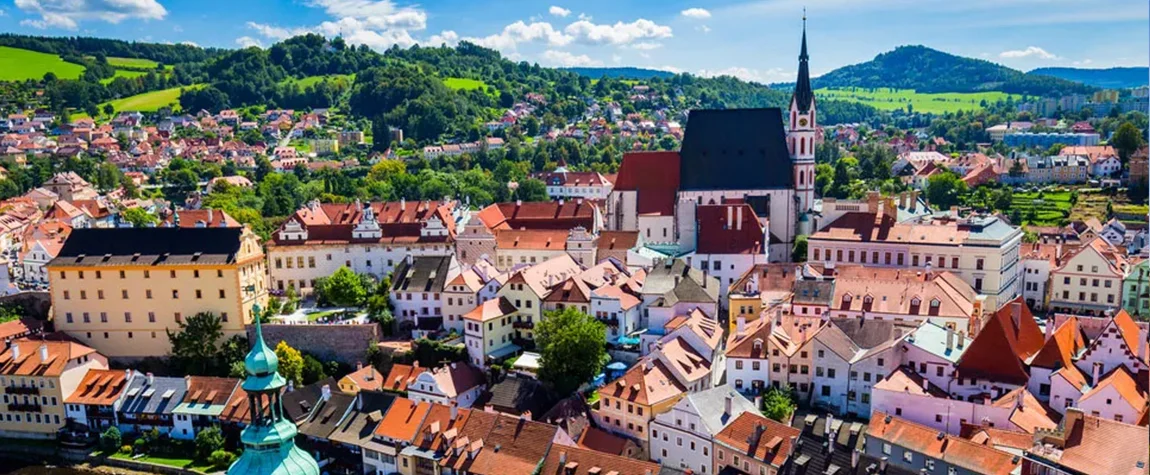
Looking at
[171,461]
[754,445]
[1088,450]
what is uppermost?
[1088,450]

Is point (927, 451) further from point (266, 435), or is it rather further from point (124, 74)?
point (124, 74)

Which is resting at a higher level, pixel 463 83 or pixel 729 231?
pixel 463 83

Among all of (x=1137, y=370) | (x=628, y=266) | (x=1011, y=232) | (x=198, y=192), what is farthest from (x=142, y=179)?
(x=1137, y=370)

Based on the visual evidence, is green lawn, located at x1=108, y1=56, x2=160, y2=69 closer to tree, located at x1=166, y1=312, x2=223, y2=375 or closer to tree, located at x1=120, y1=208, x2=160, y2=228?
tree, located at x1=120, y1=208, x2=160, y2=228

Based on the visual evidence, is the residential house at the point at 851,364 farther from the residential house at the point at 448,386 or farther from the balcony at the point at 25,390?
the balcony at the point at 25,390

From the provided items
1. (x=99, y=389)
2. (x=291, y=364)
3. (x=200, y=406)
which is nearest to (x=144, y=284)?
(x=99, y=389)

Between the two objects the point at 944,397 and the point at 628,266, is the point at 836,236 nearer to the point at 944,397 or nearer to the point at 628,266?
the point at 628,266

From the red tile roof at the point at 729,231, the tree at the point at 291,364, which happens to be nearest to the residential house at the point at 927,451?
the red tile roof at the point at 729,231
